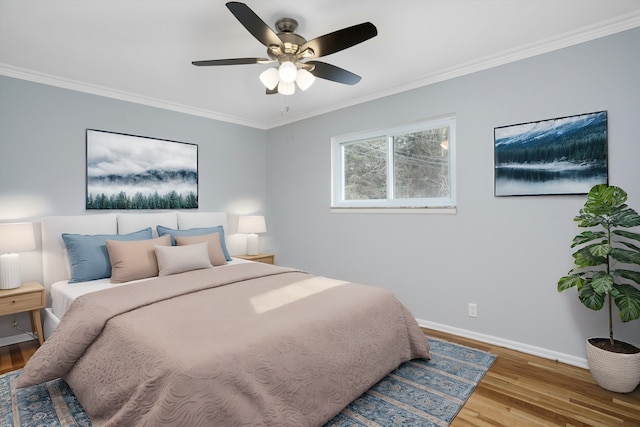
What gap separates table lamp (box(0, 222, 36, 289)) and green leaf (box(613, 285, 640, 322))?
432 centimetres

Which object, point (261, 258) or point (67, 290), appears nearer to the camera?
point (67, 290)

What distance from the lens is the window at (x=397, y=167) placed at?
3.32 metres

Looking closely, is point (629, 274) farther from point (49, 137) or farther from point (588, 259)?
point (49, 137)

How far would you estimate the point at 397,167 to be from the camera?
3.72 m

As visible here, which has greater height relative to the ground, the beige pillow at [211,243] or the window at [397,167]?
the window at [397,167]

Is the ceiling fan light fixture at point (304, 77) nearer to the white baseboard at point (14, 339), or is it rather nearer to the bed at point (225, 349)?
the bed at point (225, 349)

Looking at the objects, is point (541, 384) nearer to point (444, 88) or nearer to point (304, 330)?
point (304, 330)

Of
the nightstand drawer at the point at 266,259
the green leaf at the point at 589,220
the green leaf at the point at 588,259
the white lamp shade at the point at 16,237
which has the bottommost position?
the nightstand drawer at the point at 266,259

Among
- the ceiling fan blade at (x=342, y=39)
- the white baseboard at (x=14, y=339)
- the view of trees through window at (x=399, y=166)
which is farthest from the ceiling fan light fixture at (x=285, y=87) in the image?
the white baseboard at (x=14, y=339)

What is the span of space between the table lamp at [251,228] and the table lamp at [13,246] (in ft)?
6.93

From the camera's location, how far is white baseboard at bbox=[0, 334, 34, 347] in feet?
9.80

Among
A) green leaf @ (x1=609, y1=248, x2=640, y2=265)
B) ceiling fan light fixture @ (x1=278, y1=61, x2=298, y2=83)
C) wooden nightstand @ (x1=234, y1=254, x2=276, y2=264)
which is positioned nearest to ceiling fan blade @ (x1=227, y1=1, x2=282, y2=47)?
ceiling fan light fixture @ (x1=278, y1=61, x2=298, y2=83)

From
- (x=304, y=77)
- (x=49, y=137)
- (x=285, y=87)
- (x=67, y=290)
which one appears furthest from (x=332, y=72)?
(x=49, y=137)

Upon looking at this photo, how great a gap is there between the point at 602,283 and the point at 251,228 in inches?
139
